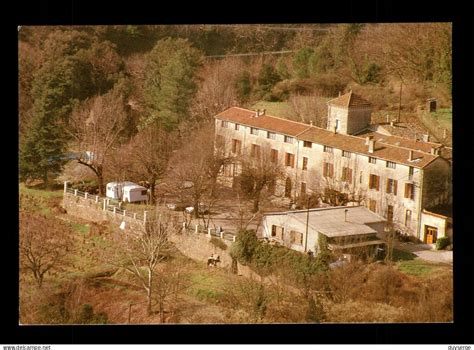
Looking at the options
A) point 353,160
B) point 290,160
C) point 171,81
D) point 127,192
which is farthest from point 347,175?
point 127,192

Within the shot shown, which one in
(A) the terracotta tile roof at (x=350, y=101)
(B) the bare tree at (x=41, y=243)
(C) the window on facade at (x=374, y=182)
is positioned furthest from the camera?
(A) the terracotta tile roof at (x=350, y=101)

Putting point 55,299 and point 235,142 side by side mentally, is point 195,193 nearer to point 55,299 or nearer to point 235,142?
point 235,142

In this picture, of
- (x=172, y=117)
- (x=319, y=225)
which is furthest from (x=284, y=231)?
(x=172, y=117)

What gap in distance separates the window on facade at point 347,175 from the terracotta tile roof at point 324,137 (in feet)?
0.75

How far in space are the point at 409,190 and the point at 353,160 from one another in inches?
28.5

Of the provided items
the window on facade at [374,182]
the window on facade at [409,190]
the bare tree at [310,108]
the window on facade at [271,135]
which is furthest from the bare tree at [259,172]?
the window on facade at [409,190]

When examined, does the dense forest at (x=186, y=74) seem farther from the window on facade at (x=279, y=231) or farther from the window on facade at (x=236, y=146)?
the window on facade at (x=279, y=231)

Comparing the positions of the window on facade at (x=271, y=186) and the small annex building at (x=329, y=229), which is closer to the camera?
the small annex building at (x=329, y=229)

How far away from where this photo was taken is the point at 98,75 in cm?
1321

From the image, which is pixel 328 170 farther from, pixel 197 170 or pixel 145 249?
pixel 145 249

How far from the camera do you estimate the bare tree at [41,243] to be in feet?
40.9

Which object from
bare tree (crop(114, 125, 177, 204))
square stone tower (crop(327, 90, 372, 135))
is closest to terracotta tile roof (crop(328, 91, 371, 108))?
square stone tower (crop(327, 90, 372, 135))

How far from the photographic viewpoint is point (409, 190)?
12250 mm

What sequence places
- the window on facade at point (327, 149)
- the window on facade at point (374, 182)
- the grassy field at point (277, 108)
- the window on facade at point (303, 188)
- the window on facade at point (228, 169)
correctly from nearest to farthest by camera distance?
the window on facade at point (374, 182) → the window on facade at point (327, 149) → the window on facade at point (303, 188) → the window on facade at point (228, 169) → the grassy field at point (277, 108)
